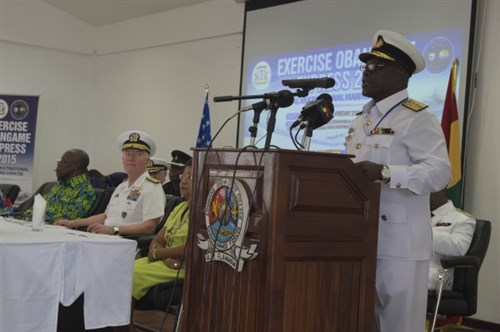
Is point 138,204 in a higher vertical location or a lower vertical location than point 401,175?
lower

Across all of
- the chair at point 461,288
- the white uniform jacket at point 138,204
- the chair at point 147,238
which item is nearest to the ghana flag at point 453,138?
the chair at point 461,288

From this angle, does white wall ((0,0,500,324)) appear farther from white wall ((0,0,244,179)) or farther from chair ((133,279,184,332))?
chair ((133,279,184,332))

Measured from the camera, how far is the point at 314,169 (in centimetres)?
179

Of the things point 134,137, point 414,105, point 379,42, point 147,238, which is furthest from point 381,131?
point 134,137

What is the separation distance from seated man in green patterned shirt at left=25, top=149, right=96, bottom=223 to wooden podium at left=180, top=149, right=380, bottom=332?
243 centimetres

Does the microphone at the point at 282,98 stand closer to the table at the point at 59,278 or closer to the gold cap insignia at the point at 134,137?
the table at the point at 59,278

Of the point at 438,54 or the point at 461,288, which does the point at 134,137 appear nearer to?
the point at 461,288

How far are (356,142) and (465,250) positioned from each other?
138 centimetres

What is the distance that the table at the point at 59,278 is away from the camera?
83.3 inches

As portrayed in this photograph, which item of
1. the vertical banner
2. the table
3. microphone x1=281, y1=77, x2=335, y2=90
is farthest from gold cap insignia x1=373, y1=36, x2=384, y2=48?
the vertical banner

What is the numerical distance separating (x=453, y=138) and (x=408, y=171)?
8.60 ft

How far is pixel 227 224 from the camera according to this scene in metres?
1.84

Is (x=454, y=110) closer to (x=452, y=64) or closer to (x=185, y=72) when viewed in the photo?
(x=452, y=64)

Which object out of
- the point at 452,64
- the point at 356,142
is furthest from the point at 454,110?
the point at 356,142
